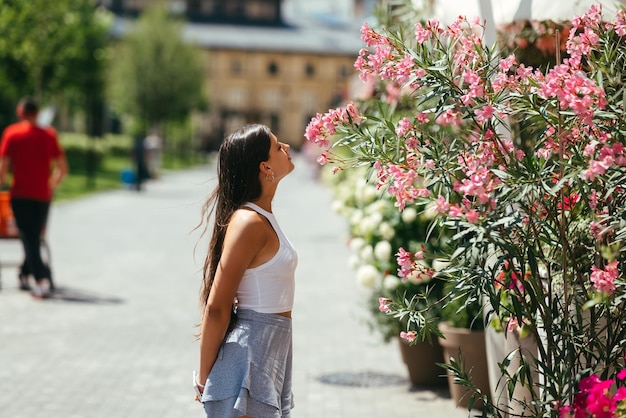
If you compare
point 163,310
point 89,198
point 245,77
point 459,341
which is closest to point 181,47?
point 89,198

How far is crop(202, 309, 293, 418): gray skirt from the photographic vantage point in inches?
149

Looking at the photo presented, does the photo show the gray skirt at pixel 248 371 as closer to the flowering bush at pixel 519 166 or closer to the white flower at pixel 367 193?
the flowering bush at pixel 519 166

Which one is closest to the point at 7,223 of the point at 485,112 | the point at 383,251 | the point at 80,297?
the point at 80,297

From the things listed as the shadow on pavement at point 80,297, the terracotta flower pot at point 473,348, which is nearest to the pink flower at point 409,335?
the terracotta flower pot at point 473,348

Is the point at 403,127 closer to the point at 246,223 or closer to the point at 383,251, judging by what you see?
the point at 246,223

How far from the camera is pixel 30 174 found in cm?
1122

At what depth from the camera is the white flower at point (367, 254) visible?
798cm

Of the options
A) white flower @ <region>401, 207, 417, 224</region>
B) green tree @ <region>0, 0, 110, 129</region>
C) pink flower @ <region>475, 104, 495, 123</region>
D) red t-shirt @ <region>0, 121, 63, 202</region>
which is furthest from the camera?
green tree @ <region>0, 0, 110, 129</region>

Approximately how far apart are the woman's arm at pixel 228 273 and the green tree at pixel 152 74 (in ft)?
192

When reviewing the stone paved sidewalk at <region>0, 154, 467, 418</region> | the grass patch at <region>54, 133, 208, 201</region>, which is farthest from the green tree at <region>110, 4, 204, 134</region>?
the stone paved sidewalk at <region>0, 154, 467, 418</region>

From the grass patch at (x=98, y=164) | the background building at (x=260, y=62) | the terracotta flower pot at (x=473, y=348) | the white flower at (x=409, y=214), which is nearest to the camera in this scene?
the terracotta flower pot at (x=473, y=348)

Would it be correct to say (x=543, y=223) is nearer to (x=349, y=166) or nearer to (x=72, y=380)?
(x=349, y=166)

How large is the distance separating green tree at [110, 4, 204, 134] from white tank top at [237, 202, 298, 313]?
58390mm

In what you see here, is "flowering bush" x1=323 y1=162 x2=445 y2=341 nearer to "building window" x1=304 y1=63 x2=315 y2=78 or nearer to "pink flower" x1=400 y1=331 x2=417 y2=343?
"pink flower" x1=400 y1=331 x2=417 y2=343
